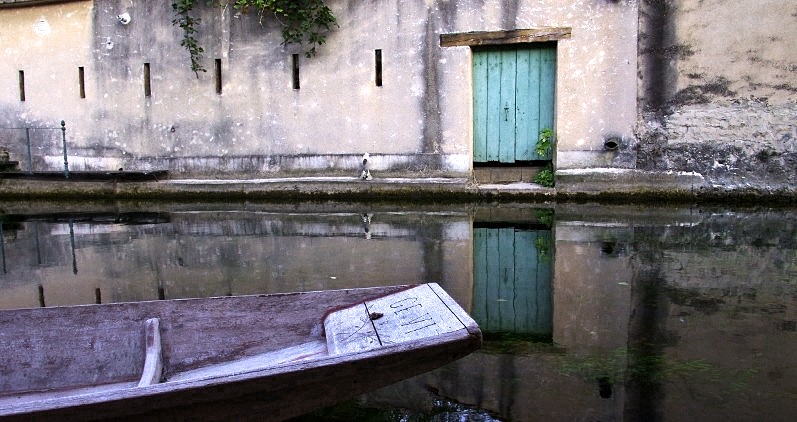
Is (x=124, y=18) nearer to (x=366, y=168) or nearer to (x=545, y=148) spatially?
(x=366, y=168)

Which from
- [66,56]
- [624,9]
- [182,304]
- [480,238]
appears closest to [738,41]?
[624,9]

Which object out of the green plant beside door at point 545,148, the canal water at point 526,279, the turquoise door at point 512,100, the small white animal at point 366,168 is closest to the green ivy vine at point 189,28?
the canal water at point 526,279

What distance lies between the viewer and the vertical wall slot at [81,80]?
40.0 ft

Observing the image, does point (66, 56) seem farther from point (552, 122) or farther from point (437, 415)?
point (437, 415)

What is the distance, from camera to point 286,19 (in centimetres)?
1104

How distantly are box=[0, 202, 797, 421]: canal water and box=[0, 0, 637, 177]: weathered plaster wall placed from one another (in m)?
1.44

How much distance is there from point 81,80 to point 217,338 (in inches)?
433

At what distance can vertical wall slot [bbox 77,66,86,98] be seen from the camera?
12.2m

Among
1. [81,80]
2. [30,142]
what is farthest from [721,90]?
[30,142]

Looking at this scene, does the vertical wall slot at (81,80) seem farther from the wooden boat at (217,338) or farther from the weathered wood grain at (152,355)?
the weathered wood grain at (152,355)

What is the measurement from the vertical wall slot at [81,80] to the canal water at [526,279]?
120 inches

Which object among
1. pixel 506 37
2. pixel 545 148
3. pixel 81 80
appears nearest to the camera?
pixel 506 37

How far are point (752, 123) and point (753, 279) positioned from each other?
5.48 meters

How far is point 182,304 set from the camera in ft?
9.86
